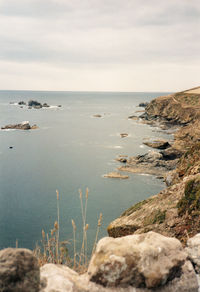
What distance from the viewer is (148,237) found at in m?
4.87

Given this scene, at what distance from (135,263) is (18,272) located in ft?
6.20

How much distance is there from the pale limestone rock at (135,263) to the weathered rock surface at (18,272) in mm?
1006

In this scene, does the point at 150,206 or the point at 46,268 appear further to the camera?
the point at 150,206

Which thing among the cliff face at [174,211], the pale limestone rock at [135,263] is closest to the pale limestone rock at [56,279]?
the pale limestone rock at [135,263]

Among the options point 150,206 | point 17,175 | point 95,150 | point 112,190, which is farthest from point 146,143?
point 150,206

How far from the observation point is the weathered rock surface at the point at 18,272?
3.83m

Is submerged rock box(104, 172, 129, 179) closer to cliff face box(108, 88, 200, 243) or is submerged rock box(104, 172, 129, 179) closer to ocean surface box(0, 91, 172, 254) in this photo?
ocean surface box(0, 91, 172, 254)

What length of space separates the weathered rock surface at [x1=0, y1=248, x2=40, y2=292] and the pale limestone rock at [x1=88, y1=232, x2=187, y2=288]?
1.01 m

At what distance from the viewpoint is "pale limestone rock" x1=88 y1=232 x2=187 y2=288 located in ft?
14.2

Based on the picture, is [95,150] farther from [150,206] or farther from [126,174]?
[150,206]

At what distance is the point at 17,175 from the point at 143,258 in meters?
45.4

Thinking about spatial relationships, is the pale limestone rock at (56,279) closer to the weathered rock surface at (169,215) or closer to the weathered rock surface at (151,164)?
the weathered rock surface at (169,215)

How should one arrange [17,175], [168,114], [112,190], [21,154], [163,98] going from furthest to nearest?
1. [163,98]
2. [168,114]
3. [21,154]
4. [17,175]
5. [112,190]

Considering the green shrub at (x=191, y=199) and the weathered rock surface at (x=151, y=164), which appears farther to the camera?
the weathered rock surface at (x=151, y=164)
